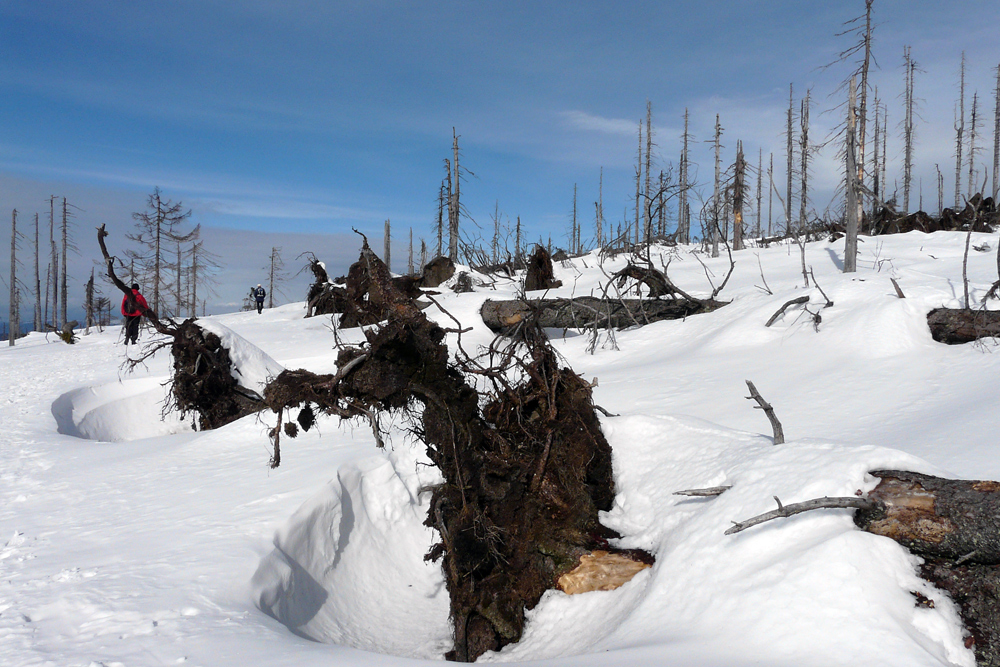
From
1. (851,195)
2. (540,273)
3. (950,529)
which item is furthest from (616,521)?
(851,195)

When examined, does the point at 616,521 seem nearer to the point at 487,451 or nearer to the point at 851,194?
the point at 487,451

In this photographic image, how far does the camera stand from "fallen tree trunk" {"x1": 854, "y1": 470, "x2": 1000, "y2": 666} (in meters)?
2.85

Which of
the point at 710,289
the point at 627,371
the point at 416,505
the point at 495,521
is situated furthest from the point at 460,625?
the point at 710,289

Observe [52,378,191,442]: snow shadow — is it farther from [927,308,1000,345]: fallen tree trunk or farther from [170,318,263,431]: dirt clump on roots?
[927,308,1000,345]: fallen tree trunk

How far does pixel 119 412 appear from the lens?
1104 centimetres

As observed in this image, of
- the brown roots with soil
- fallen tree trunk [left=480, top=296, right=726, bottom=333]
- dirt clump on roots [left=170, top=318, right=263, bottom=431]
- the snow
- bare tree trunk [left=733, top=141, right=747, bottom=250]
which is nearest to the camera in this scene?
the snow

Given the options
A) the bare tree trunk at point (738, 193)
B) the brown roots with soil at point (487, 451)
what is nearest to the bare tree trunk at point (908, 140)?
the bare tree trunk at point (738, 193)

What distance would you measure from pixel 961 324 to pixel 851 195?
7267mm

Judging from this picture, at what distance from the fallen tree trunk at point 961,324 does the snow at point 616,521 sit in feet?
0.52

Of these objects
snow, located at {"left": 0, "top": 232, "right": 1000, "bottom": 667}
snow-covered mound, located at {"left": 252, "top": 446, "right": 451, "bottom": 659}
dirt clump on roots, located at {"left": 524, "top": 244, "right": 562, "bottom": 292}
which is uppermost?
dirt clump on roots, located at {"left": 524, "top": 244, "right": 562, "bottom": 292}

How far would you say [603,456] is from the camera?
531 centimetres

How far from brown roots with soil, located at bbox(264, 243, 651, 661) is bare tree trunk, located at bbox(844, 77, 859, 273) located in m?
11.4

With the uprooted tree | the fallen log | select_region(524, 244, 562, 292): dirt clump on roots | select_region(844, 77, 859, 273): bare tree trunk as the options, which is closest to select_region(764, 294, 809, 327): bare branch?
select_region(844, 77, 859, 273): bare tree trunk

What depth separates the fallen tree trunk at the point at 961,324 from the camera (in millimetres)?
7223
